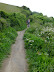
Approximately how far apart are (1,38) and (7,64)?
288 centimetres

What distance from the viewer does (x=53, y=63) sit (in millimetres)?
4379

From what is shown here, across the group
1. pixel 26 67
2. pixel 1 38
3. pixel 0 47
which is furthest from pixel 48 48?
pixel 1 38

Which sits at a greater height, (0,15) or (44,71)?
(0,15)

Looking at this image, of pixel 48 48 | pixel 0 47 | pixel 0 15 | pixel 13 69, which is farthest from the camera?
pixel 0 15

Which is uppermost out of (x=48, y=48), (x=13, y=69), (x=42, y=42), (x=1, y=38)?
(x=1, y=38)

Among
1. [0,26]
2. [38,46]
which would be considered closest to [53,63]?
[38,46]

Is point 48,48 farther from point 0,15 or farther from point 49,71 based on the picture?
point 0,15

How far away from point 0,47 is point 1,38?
1.46 metres

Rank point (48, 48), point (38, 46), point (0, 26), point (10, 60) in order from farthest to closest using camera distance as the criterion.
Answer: point (0, 26), point (38, 46), point (48, 48), point (10, 60)

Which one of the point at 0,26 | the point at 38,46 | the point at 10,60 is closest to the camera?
the point at 10,60

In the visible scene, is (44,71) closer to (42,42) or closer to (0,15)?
(42,42)

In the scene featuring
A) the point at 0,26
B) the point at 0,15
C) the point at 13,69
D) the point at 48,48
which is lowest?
the point at 13,69

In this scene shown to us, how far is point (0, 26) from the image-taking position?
827cm

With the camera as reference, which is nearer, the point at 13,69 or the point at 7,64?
the point at 13,69
